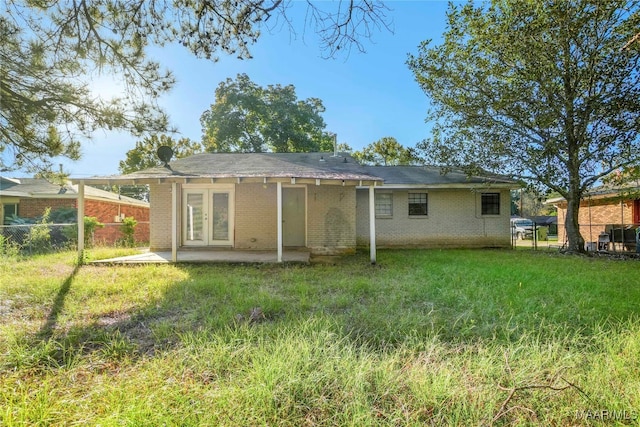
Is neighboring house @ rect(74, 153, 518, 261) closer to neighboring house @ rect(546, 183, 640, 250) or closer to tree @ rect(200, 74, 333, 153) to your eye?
neighboring house @ rect(546, 183, 640, 250)

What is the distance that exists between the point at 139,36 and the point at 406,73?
38.5 ft

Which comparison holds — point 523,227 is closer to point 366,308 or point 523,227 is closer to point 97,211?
point 366,308

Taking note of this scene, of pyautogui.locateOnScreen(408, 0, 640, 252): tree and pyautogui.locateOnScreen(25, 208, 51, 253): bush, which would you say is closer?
pyautogui.locateOnScreen(408, 0, 640, 252): tree

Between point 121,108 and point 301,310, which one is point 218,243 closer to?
point 121,108

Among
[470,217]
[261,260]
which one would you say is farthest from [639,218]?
[261,260]

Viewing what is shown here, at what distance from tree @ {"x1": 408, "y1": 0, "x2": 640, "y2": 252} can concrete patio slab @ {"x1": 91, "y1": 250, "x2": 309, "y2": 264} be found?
28.8ft

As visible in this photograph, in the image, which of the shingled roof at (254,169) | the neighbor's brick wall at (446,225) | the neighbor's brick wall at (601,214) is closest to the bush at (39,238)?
the shingled roof at (254,169)

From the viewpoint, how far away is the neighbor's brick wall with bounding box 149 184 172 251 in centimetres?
1060

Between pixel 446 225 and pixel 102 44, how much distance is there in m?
12.9

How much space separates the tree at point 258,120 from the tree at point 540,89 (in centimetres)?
1479

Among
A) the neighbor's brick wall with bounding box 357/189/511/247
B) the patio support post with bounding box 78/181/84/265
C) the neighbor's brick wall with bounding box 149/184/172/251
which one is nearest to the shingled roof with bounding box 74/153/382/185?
the patio support post with bounding box 78/181/84/265

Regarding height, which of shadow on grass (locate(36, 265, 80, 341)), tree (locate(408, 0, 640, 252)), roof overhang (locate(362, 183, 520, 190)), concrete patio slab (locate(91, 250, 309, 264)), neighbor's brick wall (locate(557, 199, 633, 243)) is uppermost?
tree (locate(408, 0, 640, 252))

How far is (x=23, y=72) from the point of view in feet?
14.4

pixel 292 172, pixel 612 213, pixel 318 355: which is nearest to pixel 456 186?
pixel 292 172
